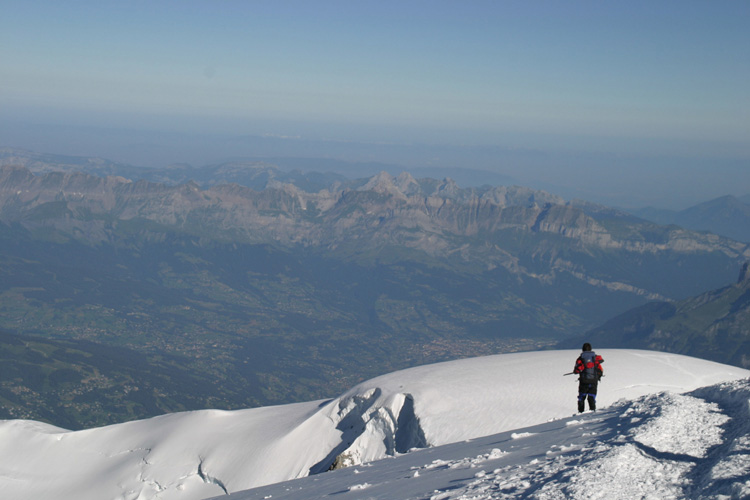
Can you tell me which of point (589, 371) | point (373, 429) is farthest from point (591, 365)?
point (373, 429)

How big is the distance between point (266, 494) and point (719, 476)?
71.4ft

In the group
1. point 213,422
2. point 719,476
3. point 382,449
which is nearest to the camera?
point 719,476

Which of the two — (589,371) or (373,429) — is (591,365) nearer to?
(589,371)

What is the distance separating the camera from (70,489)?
45.8m

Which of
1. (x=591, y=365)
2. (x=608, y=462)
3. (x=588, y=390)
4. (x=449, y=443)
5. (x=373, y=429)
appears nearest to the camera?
(x=608, y=462)

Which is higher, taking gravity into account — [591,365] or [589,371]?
Answer: [591,365]

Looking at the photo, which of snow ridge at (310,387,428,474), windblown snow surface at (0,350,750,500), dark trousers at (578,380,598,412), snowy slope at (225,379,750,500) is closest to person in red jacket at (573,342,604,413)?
dark trousers at (578,380,598,412)

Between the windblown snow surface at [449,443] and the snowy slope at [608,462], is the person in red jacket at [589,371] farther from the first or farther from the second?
the snowy slope at [608,462]

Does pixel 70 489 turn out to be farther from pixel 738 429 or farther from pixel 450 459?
pixel 738 429

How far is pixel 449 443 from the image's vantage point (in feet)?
113

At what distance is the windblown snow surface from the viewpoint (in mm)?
15930

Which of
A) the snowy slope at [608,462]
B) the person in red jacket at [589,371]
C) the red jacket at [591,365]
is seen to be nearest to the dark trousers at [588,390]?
the person in red jacket at [589,371]

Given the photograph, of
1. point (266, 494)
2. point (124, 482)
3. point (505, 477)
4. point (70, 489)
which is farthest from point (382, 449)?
point (70, 489)

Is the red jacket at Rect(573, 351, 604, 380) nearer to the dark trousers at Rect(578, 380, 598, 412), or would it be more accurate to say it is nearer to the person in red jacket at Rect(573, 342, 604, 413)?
the person in red jacket at Rect(573, 342, 604, 413)
